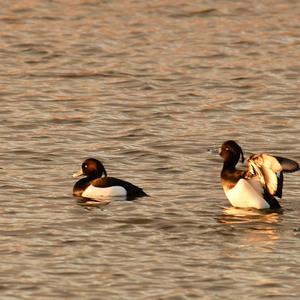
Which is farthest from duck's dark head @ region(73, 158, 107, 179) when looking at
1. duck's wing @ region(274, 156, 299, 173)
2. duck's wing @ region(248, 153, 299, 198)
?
duck's wing @ region(274, 156, 299, 173)

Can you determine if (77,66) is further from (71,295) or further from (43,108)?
(71,295)

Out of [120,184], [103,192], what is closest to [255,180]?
[120,184]

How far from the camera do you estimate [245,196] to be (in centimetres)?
2084

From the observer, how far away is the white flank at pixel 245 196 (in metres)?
20.8

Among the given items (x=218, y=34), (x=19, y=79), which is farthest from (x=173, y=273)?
(x=218, y=34)

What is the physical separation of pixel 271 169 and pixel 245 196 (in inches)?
23.2

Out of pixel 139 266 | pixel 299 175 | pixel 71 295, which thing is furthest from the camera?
pixel 299 175

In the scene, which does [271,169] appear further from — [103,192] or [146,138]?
[146,138]

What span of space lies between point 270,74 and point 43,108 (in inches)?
214

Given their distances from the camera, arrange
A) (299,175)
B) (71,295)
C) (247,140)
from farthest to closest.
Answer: (247,140), (299,175), (71,295)

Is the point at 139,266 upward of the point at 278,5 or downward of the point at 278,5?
downward

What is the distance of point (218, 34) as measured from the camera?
34.6 metres

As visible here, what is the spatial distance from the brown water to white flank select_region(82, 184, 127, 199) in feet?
0.61

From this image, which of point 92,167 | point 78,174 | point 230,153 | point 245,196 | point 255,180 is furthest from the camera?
point 78,174
